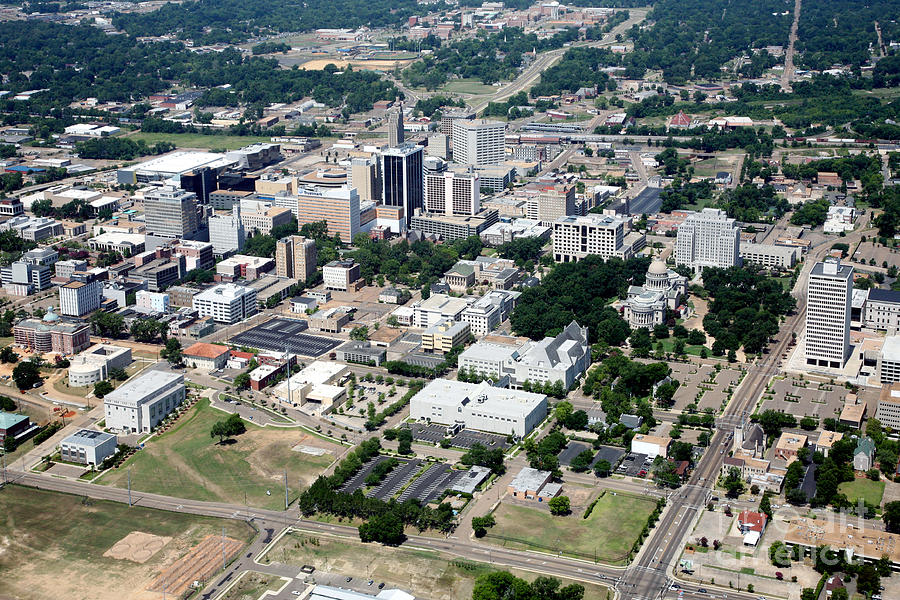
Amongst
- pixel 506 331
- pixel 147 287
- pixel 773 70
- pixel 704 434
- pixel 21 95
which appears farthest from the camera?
pixel 773 70

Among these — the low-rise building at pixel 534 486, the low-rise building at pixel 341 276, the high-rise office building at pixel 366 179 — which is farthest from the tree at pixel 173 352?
the high-rise office building at pixel 366 179

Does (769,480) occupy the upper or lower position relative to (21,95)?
lower

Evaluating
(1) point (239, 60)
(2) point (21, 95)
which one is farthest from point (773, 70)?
(2) point (21, 95)

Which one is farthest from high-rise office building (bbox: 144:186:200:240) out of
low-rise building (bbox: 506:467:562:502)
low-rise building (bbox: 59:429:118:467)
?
low-rise building (bbox: 506:467:562:502)

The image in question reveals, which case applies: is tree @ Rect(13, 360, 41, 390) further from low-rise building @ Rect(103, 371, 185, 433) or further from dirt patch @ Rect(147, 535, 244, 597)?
dirt patch @ Rect(147, 535, 244, 597)

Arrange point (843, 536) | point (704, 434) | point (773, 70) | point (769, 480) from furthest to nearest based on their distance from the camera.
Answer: point (773, 70) < point (704, 434) < point (769, 480) < point (843, 536)

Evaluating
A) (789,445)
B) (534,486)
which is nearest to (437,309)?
(534,486)

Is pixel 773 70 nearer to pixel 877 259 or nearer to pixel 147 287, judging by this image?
pixel 877 259

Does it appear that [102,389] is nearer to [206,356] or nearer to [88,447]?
[206,356]
